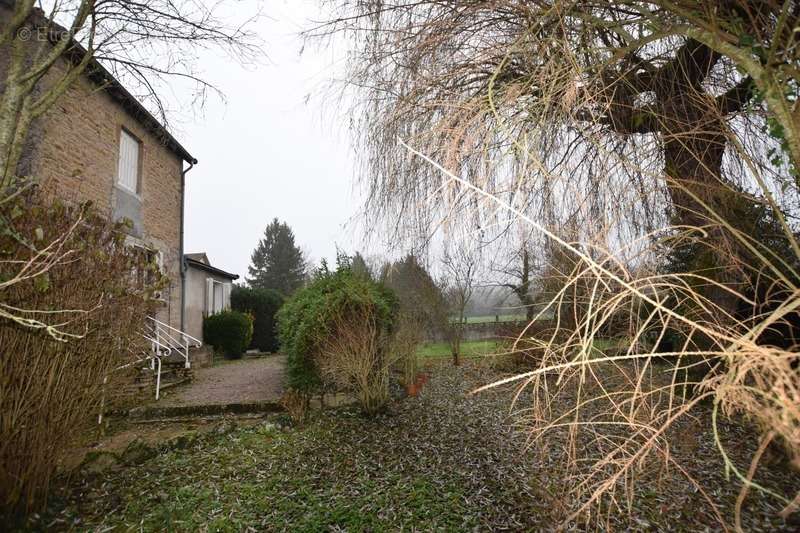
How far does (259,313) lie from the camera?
58.5 feet

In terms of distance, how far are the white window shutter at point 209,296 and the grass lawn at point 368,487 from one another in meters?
9.76

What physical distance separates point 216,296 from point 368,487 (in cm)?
1288

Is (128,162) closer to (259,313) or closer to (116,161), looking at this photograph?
(116,161)

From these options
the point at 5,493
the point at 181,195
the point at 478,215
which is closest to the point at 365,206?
the point at 478,215

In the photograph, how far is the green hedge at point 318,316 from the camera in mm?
6523

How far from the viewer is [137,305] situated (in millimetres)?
4375

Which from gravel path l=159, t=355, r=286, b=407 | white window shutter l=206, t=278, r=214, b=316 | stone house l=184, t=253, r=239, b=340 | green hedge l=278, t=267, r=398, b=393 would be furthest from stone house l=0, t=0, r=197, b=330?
white window shutter l=206, t=278, r=214, b=316

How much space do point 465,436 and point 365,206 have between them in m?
3.64

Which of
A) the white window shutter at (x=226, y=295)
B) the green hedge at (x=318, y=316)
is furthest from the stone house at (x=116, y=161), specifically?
the white window shutter at (x=226, y=295)

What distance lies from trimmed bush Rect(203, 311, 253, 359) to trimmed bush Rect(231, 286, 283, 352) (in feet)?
9.62

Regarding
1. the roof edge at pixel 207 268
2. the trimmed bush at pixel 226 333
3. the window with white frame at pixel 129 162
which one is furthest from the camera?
the trimmed bush at pixel 226 333

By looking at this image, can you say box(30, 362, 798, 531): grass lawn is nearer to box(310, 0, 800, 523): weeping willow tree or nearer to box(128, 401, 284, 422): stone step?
box(128, 401, 284, 422): stone step

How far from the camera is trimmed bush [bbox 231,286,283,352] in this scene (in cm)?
1758

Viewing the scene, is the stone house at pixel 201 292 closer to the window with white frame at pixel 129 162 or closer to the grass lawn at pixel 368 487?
the window with white frame at pixel 129 162
